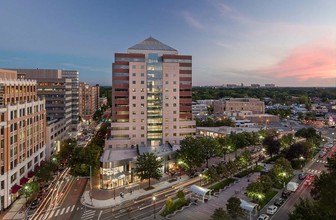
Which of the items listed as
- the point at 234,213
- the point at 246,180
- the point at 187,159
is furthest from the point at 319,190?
the point at 187,159

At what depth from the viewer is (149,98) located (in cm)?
8962

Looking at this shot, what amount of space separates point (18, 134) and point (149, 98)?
42457 millimetres

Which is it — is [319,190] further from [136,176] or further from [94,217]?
[136,176]

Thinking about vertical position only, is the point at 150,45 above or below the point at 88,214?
above

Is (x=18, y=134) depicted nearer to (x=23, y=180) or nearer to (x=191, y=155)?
(x=23, y=180)

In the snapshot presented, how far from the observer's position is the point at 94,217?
46.1 m

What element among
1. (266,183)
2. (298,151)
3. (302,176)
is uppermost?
(298,151)

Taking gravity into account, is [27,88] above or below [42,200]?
above

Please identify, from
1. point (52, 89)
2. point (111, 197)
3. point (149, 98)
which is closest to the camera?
point (111, 197)

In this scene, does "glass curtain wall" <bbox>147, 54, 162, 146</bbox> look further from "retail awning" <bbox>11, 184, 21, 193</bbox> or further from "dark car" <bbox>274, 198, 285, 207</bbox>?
"dark car" <bbox>274, 198, 285, 207</bbox>

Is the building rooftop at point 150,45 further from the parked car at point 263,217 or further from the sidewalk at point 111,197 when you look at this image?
the parked car at point 263,217

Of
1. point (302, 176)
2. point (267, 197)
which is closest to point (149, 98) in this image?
point (267, 197)

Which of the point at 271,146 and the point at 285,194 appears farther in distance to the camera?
the point at 271,146

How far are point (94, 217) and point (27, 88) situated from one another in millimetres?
40842
